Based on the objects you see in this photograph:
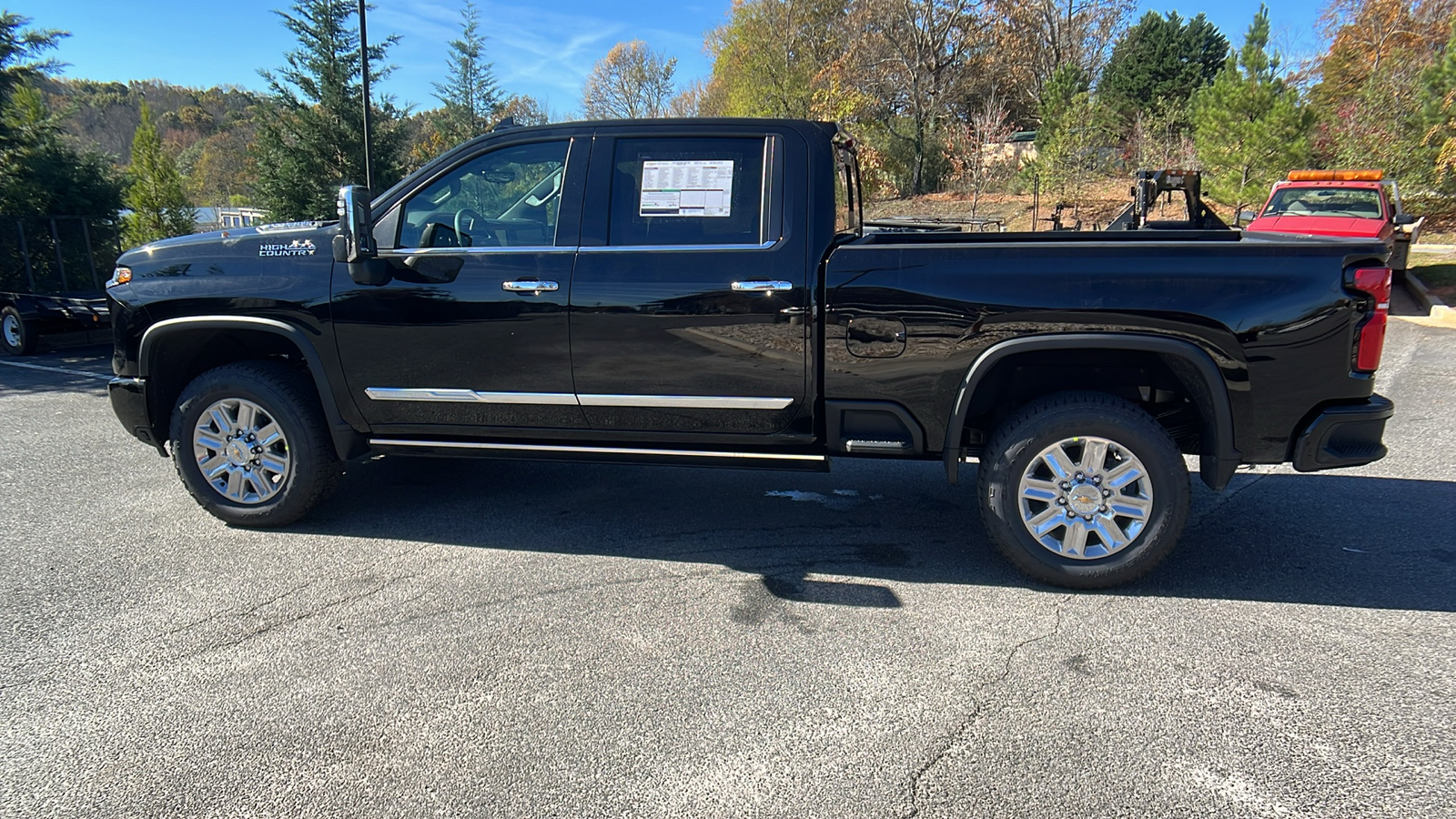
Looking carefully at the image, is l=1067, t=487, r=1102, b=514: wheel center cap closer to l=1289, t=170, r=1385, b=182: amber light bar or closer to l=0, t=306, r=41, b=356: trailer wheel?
l=0, t=306, r=41, b=356: trailer wheel

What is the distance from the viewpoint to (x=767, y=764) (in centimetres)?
267

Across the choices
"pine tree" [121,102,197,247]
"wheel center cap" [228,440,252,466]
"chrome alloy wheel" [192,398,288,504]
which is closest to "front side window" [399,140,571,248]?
"chrome alloy wheel" [192,398,288,504]

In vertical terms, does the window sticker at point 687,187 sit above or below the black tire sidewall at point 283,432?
above

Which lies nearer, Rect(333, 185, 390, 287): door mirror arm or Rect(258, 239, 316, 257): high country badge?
Rect(333, 185, 390, 287): door mirror arm

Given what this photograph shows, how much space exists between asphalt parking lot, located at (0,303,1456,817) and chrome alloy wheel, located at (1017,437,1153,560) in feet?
0.88

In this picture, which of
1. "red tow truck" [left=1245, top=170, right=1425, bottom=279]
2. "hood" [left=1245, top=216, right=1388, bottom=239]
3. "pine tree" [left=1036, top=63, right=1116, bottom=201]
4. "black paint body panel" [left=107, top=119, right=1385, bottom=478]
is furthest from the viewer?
"pine tree" [left=1036, top=63, right=1116, bottom=201]

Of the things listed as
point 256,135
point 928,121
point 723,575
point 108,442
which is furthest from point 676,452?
point 928,121

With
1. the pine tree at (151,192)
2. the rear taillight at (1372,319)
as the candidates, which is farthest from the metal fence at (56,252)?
the rear taillight at (1372,319)

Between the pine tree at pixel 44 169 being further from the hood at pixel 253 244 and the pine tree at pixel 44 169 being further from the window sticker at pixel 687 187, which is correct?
the window sticker at pixel 687 187

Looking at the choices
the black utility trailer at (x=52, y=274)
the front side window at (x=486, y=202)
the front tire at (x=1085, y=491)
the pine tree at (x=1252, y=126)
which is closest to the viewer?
the front tire at (x=1085, y=491)

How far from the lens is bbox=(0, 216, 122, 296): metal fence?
13.5 metres

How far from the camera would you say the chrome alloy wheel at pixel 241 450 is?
456 cm

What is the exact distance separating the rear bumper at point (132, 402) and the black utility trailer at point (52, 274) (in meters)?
7.77

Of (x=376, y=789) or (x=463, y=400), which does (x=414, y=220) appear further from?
(x=376, y=789)
